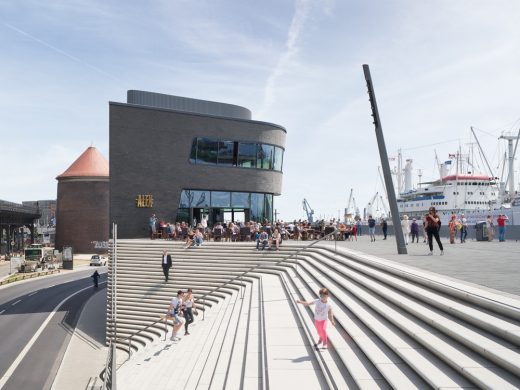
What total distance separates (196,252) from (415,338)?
17.2 meters

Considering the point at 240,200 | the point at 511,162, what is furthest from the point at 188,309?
the point at 511,162

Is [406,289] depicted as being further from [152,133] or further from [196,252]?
[152,133]

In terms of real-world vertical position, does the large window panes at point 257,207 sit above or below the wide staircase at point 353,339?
above

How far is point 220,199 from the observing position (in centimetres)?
3256

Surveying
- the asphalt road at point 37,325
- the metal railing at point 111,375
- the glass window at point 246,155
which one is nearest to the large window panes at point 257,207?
the glass window at point 246,155

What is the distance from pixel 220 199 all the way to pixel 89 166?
48.8 m

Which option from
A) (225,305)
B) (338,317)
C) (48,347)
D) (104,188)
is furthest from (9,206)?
(338,317)

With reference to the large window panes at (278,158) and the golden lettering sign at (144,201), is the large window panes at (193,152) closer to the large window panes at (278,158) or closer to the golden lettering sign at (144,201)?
the golden lettering sign at (144,201)

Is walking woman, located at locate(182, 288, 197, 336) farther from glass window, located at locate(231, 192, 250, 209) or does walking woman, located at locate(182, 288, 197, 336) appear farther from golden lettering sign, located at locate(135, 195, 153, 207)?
glass window, located at locate(231, 192, 250, 209)

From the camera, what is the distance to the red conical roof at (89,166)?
7269 centimetres

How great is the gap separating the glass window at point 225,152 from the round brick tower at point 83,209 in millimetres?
44878

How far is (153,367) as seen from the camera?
10.7 meters

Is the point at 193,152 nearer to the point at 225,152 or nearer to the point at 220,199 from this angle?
the point at 225,152

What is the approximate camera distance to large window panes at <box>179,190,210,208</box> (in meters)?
30.9
